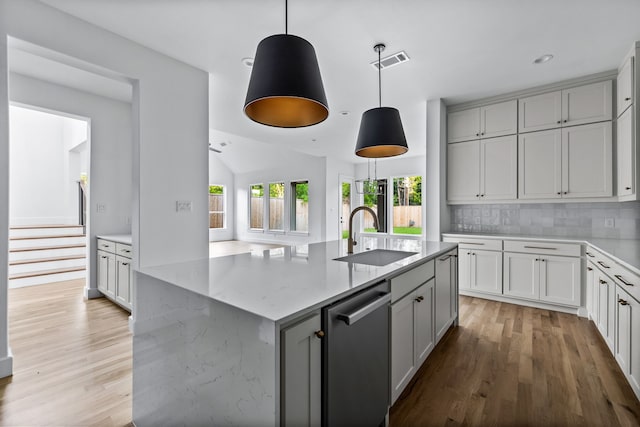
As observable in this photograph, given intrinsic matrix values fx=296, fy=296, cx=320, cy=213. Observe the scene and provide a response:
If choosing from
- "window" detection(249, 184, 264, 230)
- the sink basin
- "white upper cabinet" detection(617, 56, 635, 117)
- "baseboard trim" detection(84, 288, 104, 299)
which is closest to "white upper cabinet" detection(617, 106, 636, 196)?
"white upper cabinet" detection(617, 56, 635, 117)

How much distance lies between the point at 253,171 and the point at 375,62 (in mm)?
7813

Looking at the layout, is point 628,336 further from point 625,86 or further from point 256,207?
point 256,207

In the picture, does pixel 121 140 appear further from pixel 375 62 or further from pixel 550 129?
pixel 550 129

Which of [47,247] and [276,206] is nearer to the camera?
[47,247]

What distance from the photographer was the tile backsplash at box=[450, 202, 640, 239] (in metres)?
3.33

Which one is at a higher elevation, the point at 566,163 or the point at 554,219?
the point at 566,163

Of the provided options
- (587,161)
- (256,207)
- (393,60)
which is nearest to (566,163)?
(587,161)

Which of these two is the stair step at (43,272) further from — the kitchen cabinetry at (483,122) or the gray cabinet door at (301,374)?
the kitchen cabinetry at (483,122)

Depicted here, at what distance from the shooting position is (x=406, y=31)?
8.16 ft

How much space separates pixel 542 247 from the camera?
131 inches

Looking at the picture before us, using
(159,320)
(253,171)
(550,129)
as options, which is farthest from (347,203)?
(159,320)

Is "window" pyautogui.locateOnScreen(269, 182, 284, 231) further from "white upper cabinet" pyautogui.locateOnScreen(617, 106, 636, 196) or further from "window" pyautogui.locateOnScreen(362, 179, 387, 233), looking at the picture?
"white upper cabinet" pyautogui.locateOnScreen(617, 106, 636, 196)

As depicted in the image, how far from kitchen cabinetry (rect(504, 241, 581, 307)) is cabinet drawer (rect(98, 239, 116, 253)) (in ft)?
15.3

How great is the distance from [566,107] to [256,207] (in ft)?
28.5
